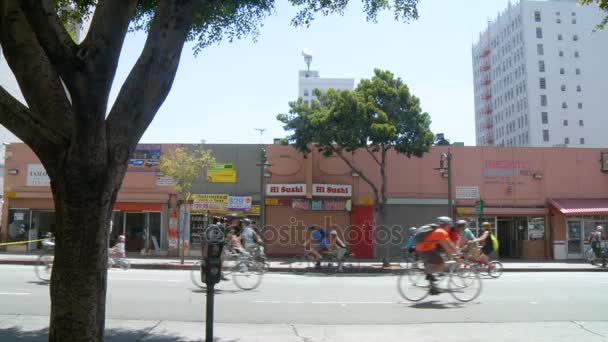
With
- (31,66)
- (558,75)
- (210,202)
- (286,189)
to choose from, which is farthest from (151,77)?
(558,75)

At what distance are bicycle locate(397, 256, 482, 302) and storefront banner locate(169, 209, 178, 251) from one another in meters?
16.5

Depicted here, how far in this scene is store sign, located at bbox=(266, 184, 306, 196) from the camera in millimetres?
25984

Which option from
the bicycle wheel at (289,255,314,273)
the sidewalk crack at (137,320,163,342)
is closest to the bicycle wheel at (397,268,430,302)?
the sidewalk crack at (137,320,163,342)

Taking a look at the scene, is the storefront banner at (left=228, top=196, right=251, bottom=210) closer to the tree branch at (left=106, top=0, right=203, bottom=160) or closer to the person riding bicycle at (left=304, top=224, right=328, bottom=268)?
the person riding bicycle at (left=304, top=224, right=328, bottom=268)

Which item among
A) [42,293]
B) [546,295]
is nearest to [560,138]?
[546,295]

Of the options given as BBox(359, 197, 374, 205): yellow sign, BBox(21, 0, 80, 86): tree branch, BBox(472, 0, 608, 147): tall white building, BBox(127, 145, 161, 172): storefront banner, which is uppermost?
BBox(472, 0, 608, 147): tall white building

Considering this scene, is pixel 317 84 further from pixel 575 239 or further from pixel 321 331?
pixel 321 331

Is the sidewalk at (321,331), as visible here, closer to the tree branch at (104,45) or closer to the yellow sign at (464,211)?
the tree branch at (104,45)

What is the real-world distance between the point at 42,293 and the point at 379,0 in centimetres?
921

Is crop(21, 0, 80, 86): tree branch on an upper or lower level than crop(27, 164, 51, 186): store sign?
lower

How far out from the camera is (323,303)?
427 inches

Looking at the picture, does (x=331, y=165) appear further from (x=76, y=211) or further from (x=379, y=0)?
(x=76, y=211)

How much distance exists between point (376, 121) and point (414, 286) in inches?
451

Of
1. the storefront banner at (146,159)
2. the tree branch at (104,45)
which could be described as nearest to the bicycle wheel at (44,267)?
the tree branch at (104,45)
